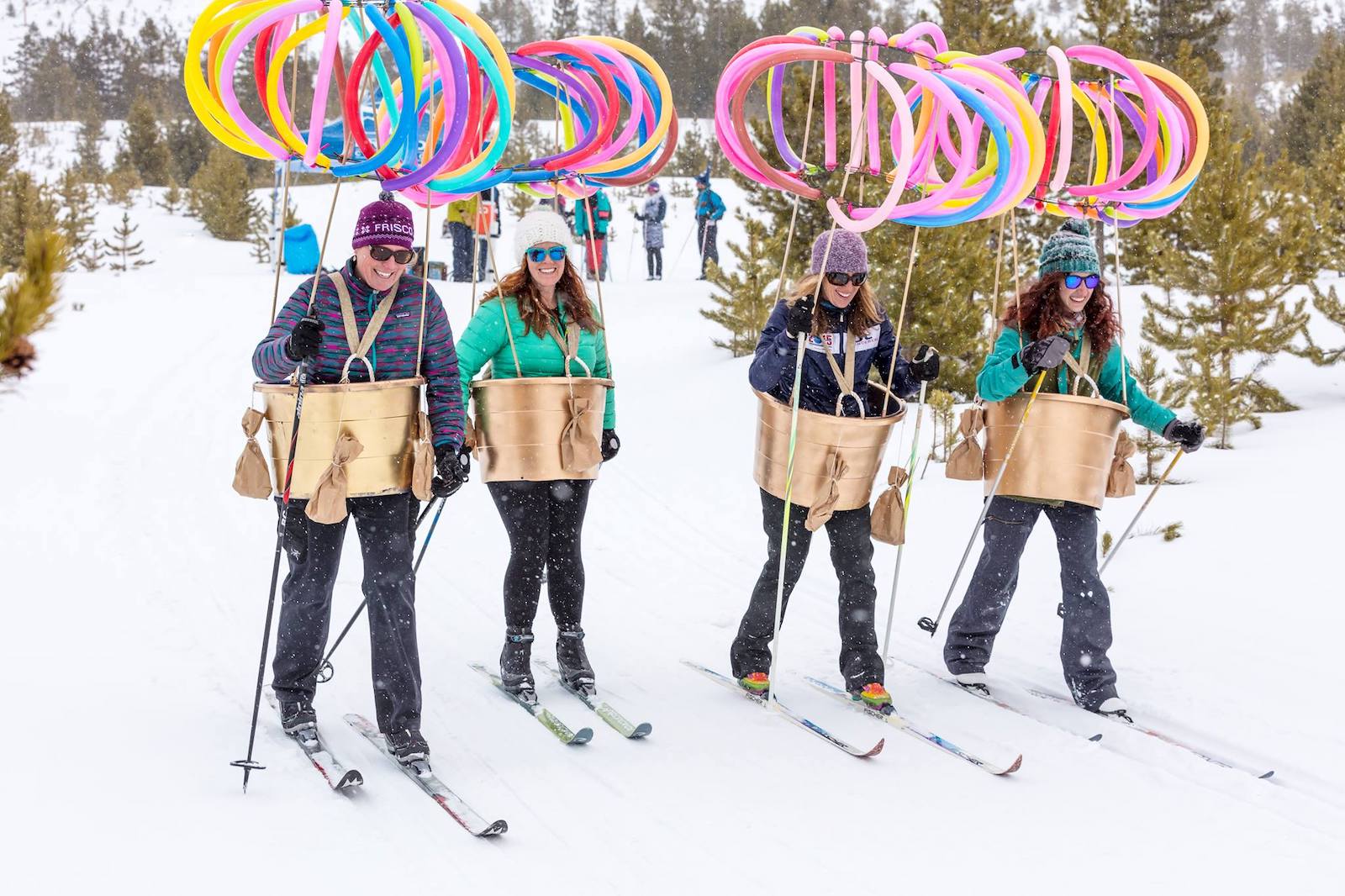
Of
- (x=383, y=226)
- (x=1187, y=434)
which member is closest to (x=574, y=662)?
(x=383, y=226)

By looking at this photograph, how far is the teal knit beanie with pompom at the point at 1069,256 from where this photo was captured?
183 inches

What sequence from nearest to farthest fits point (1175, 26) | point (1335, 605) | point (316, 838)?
point (316, 838) < point (1335, 605) < point (1175, 26)

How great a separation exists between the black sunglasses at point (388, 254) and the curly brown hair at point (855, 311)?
4.89 feet

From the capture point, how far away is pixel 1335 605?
18.7 feet

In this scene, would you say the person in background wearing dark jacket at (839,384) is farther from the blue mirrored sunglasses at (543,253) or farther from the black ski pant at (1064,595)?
the blue mirrored sunglasses at (543,253)

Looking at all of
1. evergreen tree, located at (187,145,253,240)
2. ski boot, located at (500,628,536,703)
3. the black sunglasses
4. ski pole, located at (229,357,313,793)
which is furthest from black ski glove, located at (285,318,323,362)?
evergreen tree, located at (187,145,253,240)

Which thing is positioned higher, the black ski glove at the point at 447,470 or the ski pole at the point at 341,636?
the black ski glove at the point at 447,470

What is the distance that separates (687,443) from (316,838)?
277 inches

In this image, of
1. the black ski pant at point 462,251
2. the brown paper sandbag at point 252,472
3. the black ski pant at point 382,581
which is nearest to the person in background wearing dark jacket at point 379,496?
the black ski pant at point 382,581

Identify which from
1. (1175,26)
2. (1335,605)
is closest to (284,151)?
(1335,605)

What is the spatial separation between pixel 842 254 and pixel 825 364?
45cm

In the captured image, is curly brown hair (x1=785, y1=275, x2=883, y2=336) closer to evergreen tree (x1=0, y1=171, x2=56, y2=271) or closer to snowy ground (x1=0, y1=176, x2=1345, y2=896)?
snowy ground (x1=0, y1=176, x2=1345, y2=896)

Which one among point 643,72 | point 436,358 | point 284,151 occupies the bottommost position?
point 436,358

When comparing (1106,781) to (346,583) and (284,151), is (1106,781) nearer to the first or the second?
(284,151)
